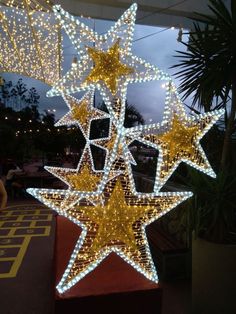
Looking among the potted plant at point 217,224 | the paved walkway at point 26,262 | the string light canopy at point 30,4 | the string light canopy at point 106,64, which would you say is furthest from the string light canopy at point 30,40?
the paved walkway at point 26,262

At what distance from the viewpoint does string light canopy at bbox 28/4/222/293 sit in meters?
1.90

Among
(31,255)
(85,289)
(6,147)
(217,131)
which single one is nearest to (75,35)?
(85,289)

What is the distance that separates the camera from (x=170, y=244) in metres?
3.36

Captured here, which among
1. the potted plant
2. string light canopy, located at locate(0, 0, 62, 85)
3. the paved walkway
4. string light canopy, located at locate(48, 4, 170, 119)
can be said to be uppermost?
string light canopy, located at locate(0, 0, 62, 85)

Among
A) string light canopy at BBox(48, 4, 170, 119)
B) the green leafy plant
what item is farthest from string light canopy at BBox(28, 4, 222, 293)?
the green leafy plant

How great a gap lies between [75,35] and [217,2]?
2.01m

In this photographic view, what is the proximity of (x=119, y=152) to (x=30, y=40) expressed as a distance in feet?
8.97

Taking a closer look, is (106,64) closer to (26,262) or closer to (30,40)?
(30,40)

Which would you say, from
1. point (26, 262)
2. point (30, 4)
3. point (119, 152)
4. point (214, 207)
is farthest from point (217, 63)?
point (26, 262)

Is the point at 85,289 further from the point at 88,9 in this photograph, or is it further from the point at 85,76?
the point at 88,9

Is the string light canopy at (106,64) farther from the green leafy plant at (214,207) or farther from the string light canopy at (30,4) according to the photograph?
the string light canopy at (30,4)

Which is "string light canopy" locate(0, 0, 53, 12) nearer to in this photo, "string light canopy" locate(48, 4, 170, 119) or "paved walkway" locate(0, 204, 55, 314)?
"string light canopy" locate(48, 4, 170, 119)

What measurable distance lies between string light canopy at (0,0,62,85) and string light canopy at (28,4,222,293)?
146cm

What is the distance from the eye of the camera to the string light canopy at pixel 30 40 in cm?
338
